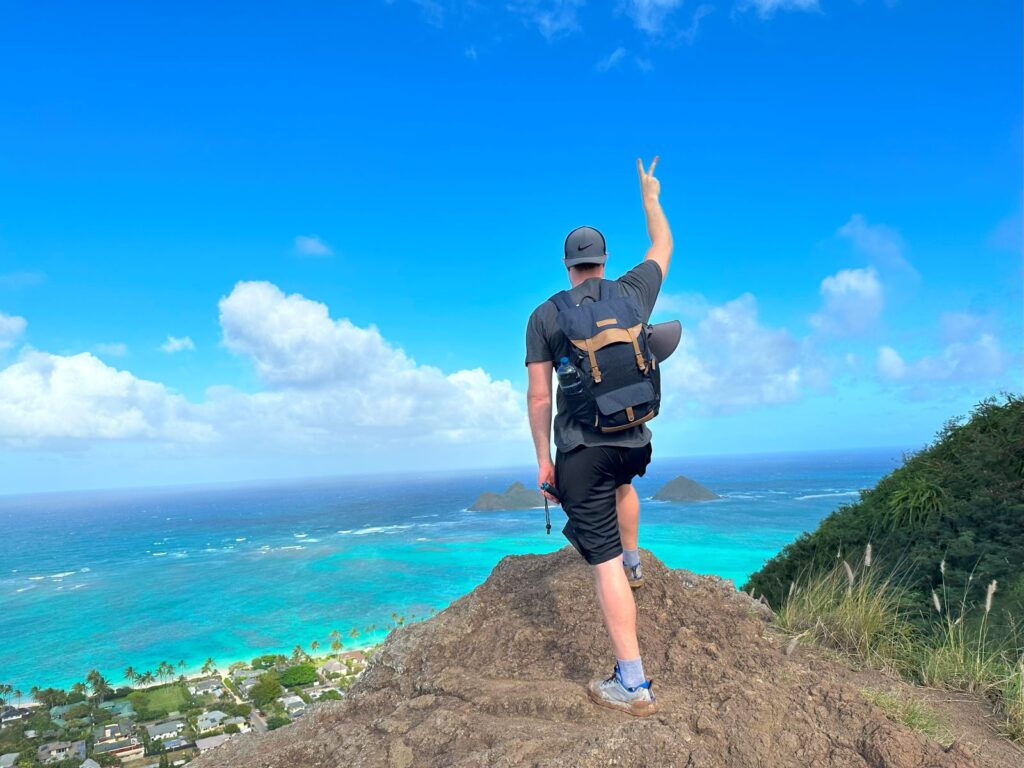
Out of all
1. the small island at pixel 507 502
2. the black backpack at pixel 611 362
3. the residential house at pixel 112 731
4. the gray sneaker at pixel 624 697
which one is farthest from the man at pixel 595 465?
the small island at pixel 507 502

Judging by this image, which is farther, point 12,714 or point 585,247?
point 12,714

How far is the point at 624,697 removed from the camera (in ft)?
9.93

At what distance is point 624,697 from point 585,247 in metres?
Answer: 2.38

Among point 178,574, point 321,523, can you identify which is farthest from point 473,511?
point 178,574

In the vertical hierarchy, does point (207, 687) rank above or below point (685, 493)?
below

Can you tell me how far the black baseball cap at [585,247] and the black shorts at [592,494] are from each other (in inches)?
40.6

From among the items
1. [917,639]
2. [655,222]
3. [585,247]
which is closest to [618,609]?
[585,247]

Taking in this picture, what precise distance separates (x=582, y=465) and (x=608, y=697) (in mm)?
1191

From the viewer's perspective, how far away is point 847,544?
27.9ft

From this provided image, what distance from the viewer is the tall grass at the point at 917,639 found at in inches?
169

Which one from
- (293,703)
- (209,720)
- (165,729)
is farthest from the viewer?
(293,703)

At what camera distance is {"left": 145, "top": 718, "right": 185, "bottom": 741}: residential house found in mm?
29094

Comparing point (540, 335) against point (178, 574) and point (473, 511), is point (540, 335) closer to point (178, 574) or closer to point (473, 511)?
point (178, 574)

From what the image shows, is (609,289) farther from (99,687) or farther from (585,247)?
(99,687)
